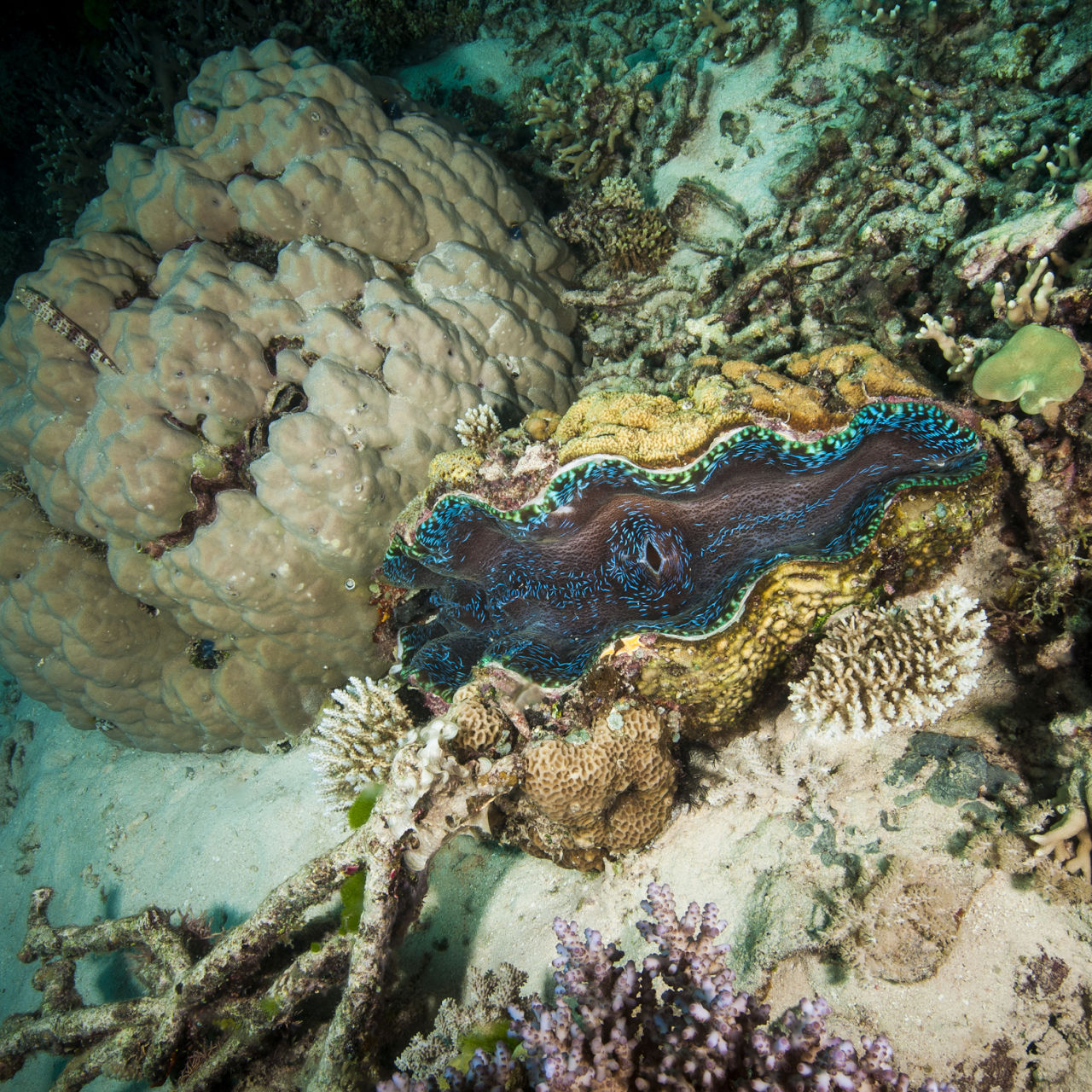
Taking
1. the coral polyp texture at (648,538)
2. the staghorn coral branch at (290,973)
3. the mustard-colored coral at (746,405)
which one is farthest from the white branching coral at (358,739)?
the mustard-colored coral at (746,405)

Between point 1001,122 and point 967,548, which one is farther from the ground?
point 1001,122

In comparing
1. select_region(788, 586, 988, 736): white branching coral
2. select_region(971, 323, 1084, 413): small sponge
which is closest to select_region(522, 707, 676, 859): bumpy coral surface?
select_region(788, 586, 988, 736): white branching coral

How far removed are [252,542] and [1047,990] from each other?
455cm

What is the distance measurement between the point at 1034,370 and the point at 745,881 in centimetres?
280

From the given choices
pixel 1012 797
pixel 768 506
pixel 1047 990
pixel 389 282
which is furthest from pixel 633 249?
pixel 1047 990

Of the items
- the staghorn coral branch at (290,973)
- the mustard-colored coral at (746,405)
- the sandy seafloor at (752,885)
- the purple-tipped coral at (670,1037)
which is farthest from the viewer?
the mustard-colored coral at (746,405)

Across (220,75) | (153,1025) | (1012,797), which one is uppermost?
(220,75)

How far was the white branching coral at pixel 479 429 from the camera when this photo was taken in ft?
11.8

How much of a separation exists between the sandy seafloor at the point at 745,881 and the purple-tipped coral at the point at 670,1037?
0.41 meters

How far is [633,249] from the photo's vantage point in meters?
4.90

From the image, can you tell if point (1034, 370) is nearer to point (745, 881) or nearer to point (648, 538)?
point (648, 538)

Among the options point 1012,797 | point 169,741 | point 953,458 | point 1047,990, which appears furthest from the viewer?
point 169,741

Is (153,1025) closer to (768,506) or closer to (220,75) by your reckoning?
(768,506)

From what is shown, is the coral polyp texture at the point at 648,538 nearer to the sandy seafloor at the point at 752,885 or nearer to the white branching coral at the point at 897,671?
the white branching coral at the point at 897,671
